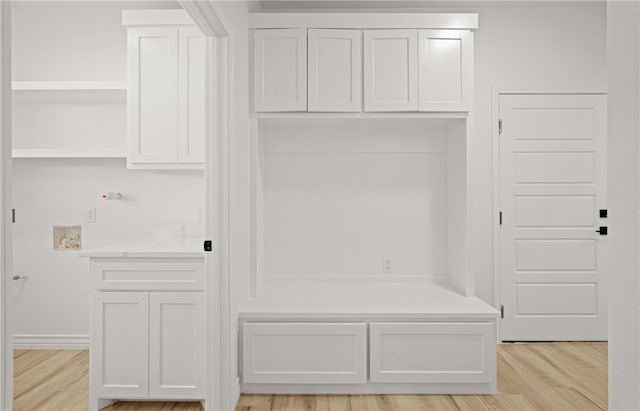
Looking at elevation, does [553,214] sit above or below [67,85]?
below

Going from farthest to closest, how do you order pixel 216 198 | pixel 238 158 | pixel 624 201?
pixel 238 158 < pixel 216 198 < pixel 624 201

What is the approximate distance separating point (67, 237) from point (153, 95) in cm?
145

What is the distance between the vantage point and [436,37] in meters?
3.21

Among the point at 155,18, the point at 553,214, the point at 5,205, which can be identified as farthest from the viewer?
the point at 553,214

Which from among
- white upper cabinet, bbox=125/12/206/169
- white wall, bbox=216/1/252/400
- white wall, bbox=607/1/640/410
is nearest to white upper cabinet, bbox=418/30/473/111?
white wall, bbox=216/1/252/400

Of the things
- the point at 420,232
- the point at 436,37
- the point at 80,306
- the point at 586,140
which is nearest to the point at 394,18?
the point at 436,37

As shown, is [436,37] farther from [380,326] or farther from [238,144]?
[380,326]

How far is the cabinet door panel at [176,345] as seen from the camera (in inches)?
103

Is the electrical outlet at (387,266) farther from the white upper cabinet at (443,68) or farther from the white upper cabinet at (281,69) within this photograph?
the white upper cabinet at (281,69)

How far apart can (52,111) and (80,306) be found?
1521mm

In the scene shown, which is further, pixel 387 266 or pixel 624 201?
pixel 387 266

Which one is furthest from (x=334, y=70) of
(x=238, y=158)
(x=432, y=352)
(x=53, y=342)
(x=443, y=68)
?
(x=53, y=342)

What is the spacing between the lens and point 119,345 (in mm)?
2635

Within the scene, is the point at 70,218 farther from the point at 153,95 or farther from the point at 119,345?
the point at 119,345
